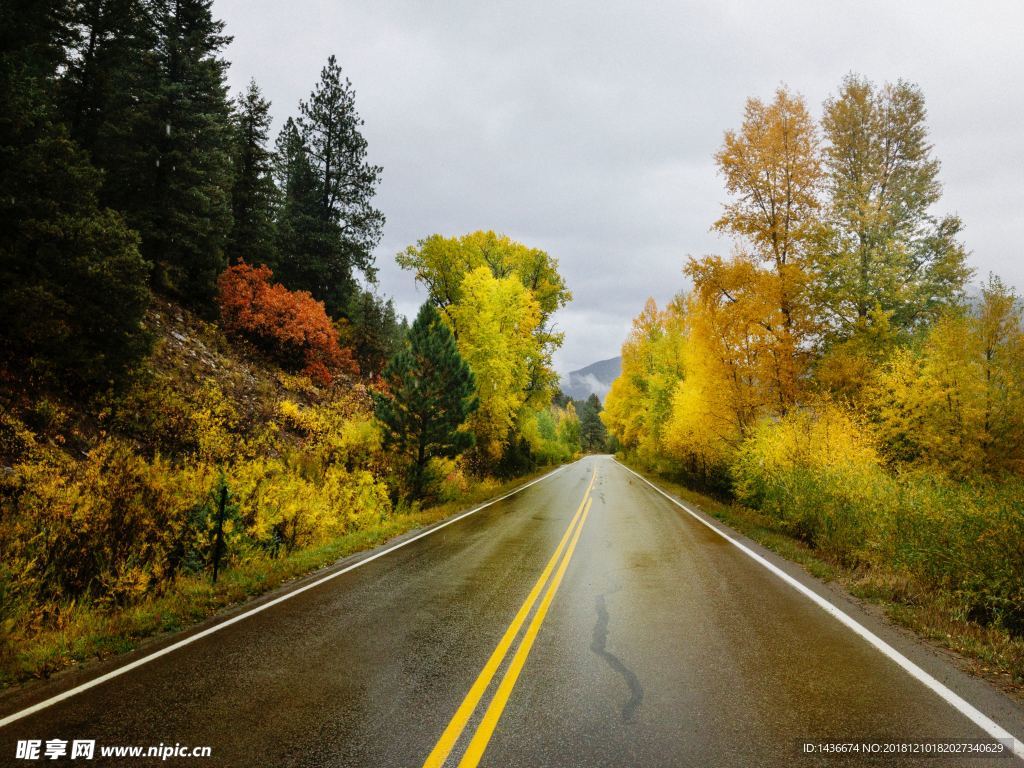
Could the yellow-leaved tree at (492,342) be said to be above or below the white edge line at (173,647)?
above

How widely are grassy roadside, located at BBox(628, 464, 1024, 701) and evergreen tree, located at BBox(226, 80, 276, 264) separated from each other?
2583cm

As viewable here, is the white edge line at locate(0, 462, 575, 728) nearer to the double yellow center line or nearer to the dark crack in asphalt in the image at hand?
the double yellow center line

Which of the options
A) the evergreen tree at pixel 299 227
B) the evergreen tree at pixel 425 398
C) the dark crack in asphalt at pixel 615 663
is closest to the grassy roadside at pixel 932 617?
the dark crack in asphalt at pixel 615 663

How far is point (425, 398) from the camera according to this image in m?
14.7

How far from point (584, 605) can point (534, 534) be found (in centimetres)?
504

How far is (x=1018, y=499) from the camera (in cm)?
619

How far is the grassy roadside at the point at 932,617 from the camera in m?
4.23

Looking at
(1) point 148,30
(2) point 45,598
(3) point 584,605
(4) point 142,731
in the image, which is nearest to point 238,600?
(2) point 45,598

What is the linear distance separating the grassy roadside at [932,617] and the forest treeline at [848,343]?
624 millimetres

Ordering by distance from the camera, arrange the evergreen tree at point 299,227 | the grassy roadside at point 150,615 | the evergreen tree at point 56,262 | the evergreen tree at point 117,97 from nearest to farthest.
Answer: the grassy roadside at point 150,615, the evergreen tree at point 56,262, the evergreen tree at point 117,97, the evergreen tree at point 299,227

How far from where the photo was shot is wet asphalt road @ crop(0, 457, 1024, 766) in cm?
319

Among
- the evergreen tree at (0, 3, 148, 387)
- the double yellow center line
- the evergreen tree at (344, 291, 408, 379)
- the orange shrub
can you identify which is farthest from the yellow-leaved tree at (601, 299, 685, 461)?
the evergreen tree at (0, 3, 148, 387)

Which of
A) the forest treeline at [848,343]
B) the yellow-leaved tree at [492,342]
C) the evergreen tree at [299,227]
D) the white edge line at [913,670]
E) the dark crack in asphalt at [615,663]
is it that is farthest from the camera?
the evergreen tree at [299,227]

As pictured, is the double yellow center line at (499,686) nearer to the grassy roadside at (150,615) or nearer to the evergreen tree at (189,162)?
the grassy roadside at (150,615)
